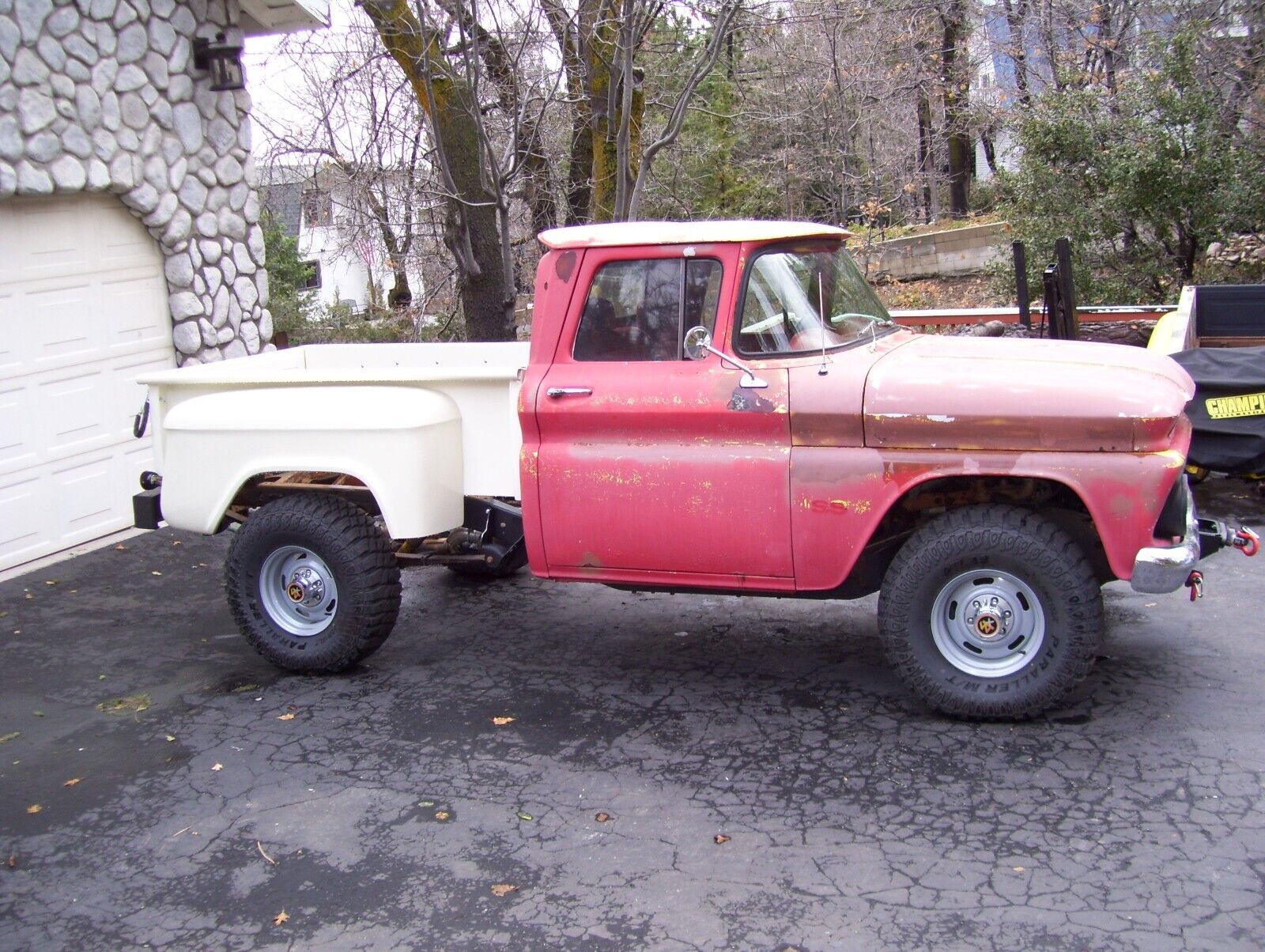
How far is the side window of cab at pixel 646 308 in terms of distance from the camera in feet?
17.5

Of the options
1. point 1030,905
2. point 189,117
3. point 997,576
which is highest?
point 189,117

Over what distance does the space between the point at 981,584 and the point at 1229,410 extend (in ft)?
11.2

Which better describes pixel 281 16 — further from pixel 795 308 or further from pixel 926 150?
pixel 926 150

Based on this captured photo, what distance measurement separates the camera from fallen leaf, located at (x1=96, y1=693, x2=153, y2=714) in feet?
19.3

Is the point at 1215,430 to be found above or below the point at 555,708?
above

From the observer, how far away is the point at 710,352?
525cm

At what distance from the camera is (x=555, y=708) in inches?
221

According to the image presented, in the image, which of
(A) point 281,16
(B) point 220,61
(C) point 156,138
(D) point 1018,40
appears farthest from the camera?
(D) point 1018,40

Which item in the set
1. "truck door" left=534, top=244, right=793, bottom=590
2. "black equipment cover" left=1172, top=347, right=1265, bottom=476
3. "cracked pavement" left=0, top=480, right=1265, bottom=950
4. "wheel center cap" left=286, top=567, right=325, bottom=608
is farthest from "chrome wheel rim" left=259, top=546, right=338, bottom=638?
"black equipment cover" left=1172, top=347, right=1265, bottom=476

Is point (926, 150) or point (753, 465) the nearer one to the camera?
point (753, 465)

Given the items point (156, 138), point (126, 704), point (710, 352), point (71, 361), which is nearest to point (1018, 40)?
point (156, 138)

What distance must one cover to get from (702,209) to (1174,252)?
10546 mm

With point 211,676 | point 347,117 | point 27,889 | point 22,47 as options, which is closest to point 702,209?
point 347,117

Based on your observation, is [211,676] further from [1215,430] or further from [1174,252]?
[1174,252]
